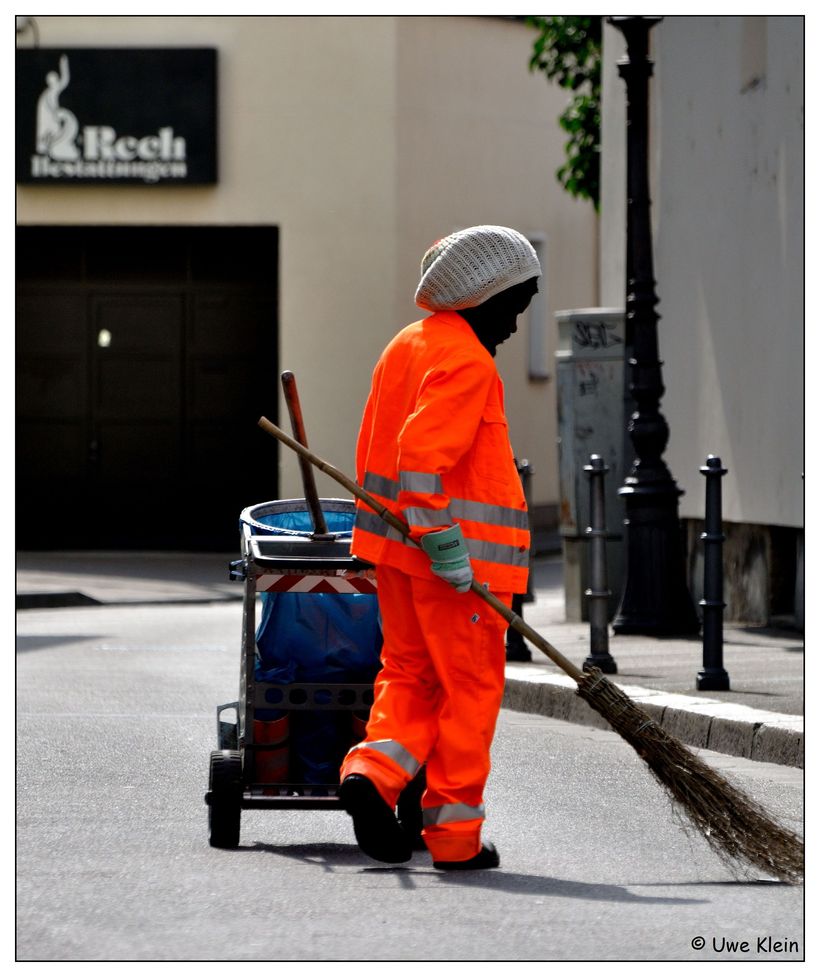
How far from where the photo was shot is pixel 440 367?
5734 mm

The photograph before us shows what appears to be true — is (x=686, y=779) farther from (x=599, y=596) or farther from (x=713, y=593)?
(x=599, y=596)

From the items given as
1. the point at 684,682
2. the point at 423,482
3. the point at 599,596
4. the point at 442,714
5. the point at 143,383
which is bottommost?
the point at 684,682

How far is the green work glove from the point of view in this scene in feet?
18.5

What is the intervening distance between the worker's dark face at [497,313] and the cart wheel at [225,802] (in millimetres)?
1503

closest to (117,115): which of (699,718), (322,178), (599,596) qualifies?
(322,178)

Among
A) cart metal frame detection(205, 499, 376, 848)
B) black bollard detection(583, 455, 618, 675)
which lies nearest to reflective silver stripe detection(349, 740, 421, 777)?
cart metal frame detection(205, 499, 376, 848)

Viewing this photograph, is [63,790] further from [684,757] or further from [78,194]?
[78,194]

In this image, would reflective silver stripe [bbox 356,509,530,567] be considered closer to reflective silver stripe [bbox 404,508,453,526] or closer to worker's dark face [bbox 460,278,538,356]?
reflective silver stripe [bbox 404,508,453,526]

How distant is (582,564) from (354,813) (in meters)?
8.46

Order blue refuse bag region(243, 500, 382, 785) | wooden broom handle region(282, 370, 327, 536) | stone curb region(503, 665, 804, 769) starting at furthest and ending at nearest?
stone curb region(503, 665, 804, 769) < blue refuse bag region(243, 500, 382, 785) < wooden broom handle region(282, 370, 327, 536)

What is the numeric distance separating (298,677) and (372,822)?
82 centimetres

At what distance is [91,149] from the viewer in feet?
76.8

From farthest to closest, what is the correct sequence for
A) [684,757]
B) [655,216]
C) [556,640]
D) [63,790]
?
[655,216] → [556,640] → [63,790] → [684,757]

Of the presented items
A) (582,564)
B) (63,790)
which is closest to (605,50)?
(582,564)
